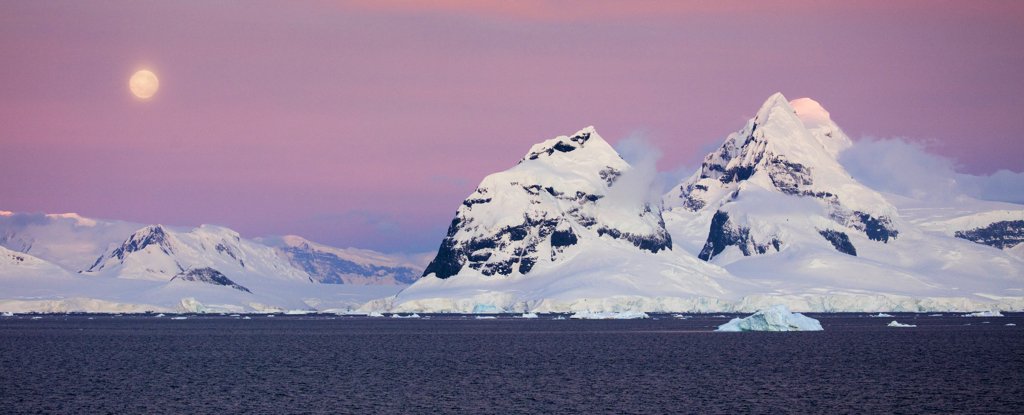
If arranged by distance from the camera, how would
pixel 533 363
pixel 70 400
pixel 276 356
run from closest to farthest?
pixel 70 400 → pixel 533 363 → pixel 276 356

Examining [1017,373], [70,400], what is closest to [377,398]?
[70,400]

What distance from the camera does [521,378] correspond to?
118m

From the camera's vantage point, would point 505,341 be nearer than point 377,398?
No

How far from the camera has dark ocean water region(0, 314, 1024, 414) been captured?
92844 mm

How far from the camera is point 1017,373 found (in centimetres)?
11725

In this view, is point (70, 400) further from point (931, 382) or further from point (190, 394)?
point (931, 382)

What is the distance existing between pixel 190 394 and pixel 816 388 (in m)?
47.9

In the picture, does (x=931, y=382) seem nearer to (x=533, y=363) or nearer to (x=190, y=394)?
(x=533, y=363)

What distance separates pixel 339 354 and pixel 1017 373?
252 ft

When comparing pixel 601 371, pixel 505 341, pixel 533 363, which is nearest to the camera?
pixel 601 371

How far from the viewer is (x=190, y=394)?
334ft

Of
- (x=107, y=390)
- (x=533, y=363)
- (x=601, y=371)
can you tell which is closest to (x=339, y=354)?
(x=533, y=363)

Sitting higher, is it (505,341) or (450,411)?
(505,341)

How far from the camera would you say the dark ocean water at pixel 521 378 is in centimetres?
9284
